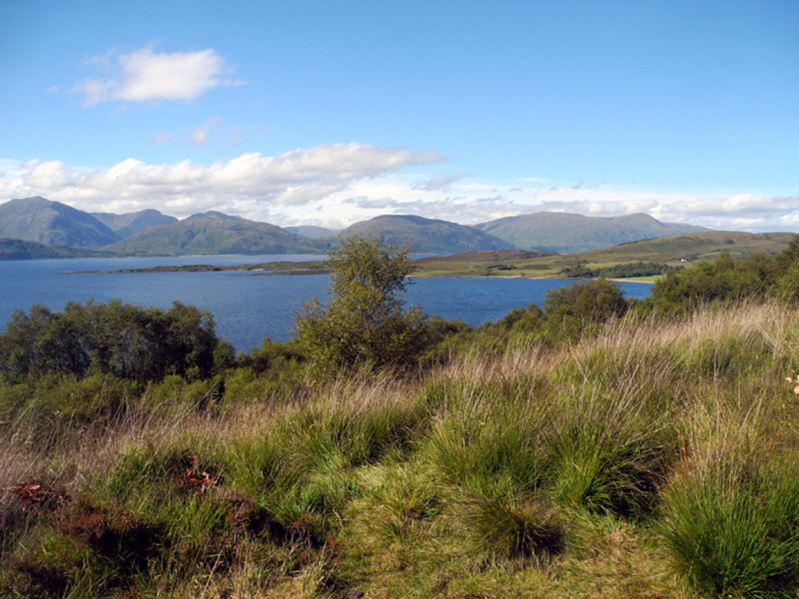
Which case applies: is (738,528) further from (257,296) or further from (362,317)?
(257,296)

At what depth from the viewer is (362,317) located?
1933 cm

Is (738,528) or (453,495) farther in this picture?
(453,495)

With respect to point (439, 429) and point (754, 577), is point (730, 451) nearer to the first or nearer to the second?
point (754, 577)

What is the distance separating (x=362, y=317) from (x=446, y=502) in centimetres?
1549

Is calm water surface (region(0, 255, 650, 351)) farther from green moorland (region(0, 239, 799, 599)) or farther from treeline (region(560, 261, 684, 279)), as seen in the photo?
green moorland (region(0, 239, 799, 599))

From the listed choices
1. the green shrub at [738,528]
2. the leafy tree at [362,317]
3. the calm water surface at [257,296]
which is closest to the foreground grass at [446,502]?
the green shrub at [738,528]

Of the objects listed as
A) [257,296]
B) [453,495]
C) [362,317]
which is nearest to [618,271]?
[257,296]

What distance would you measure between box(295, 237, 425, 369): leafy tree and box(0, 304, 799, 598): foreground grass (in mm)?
12784

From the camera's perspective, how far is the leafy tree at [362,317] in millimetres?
18844

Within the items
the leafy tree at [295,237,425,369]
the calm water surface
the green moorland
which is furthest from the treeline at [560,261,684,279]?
the green moorland

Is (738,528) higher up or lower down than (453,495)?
higher up

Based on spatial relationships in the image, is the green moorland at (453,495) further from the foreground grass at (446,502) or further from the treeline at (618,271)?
the treeline at (618,271)

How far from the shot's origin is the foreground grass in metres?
2.99

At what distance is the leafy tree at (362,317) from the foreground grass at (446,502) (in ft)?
41.9
